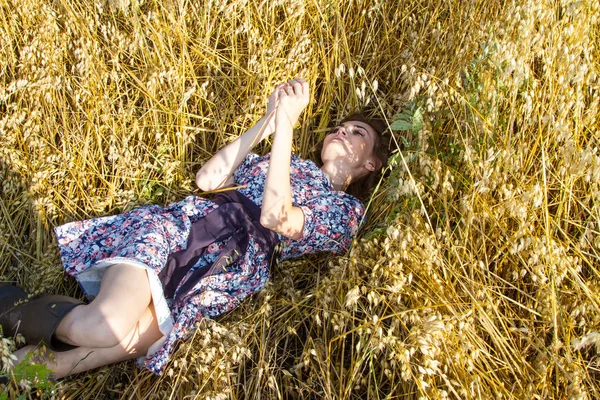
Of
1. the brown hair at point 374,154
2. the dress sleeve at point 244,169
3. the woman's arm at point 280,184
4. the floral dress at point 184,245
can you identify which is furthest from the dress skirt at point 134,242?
the brown hair at point 374,154

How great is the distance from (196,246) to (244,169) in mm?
432

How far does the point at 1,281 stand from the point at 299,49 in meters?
1.63

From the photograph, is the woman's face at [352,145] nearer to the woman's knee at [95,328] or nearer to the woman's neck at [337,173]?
the woman's neck at [337,173]

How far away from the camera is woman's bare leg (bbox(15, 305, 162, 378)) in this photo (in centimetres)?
197

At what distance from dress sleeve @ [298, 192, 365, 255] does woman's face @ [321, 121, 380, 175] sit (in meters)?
0.26

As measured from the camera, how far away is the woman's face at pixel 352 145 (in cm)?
253

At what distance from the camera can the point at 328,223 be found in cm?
226

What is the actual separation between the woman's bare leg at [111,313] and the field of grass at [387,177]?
7.3 inches

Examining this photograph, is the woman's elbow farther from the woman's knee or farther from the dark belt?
the woman's knee

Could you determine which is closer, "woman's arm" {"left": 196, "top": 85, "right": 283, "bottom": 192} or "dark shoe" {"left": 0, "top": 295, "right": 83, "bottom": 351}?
"dark shoe" {"left": 0, "top": 295, "right": 83, "bottom": 351}

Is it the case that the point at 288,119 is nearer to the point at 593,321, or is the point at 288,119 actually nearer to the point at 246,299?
the point at 246,299

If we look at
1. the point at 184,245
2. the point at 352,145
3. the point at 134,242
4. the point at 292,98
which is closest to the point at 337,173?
the point at 352,145

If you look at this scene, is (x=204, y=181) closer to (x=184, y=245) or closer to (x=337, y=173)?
(x=184, y=245)

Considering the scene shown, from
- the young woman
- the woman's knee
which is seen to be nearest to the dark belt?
the young woman
